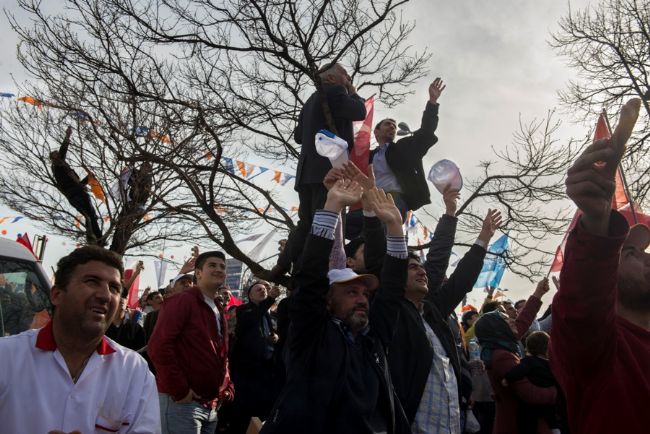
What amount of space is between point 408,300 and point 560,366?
1988 millimetres

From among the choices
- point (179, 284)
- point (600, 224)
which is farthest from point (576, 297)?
point (179, 284)

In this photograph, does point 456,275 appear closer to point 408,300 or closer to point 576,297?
point 408,300

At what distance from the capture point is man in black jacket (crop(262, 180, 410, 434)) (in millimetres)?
2916

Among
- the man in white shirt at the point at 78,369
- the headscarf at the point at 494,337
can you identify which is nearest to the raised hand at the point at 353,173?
the man in white shirt at the point at 78,369

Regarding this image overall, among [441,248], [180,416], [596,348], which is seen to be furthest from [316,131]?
[596,348]

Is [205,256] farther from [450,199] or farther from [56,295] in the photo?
[56,295]

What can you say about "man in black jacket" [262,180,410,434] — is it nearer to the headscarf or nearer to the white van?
the white van

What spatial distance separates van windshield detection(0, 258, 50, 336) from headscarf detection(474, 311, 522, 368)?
3.78 metres

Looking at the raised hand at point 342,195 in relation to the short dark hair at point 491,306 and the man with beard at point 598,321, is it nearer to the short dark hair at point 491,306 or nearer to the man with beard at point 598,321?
the man with beard at point 598,321

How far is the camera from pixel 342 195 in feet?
11.1

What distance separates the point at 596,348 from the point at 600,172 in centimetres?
54

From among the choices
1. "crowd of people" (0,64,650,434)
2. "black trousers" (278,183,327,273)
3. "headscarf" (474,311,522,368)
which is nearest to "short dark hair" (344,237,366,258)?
"crowd of people" (0,64,650,434)

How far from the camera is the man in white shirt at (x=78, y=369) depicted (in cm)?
255

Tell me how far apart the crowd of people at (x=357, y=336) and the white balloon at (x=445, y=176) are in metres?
0.08
